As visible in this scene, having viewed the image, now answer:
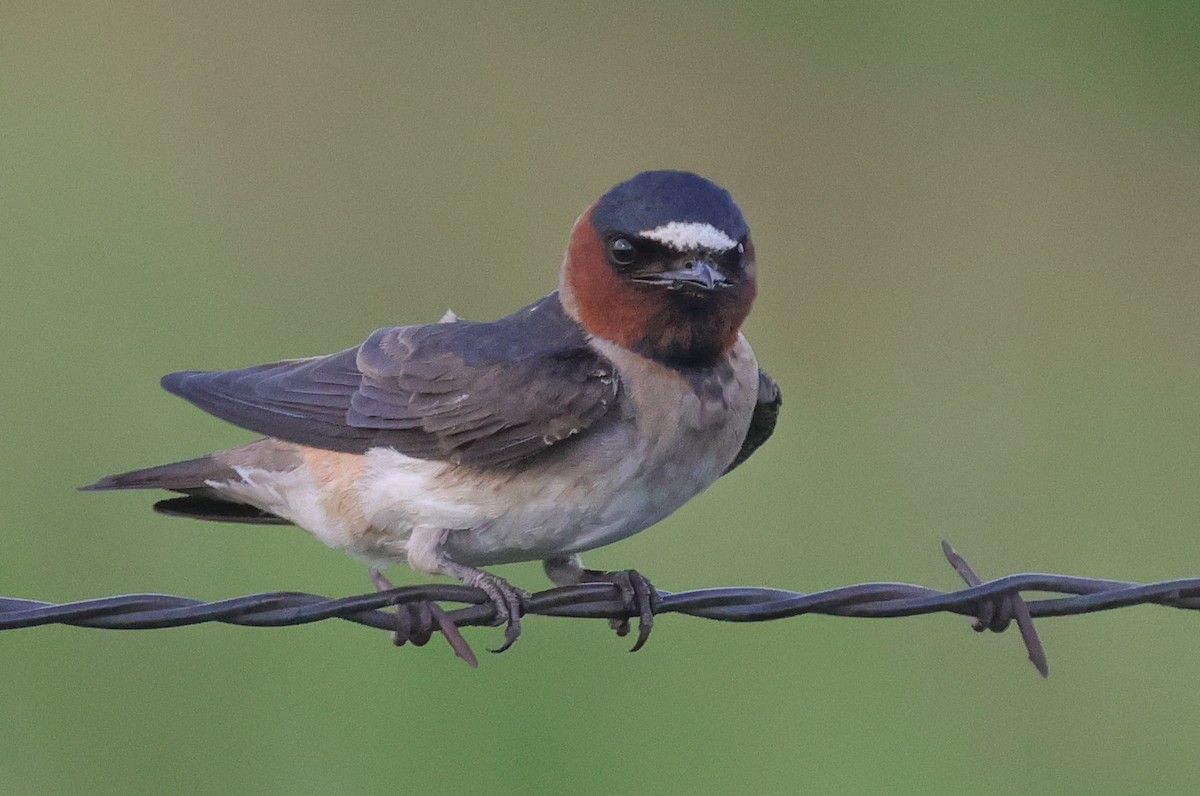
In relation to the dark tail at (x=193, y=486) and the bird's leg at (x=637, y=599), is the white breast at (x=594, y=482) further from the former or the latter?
the dark tail at (x=193, y=486)

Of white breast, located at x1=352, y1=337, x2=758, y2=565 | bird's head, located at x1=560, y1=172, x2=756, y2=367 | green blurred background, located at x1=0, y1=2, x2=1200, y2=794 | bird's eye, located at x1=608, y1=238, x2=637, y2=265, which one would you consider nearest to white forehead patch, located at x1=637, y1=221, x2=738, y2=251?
bird's head, located at x1=560, y1=172, x2=756, y2=367

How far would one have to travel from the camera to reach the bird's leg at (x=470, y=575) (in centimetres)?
405

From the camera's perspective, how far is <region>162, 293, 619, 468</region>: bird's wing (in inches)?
169

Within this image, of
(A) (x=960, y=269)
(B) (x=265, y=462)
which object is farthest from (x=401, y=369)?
(A) (x=960, y=269)

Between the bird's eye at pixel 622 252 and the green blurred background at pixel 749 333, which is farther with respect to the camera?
the green blurred background at pixel 749 333

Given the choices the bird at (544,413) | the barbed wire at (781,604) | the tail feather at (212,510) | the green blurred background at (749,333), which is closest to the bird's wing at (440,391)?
the bird at (544,413)

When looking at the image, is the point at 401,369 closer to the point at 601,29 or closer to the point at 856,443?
the point at 856,443

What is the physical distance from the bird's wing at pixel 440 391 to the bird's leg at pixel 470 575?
185mm

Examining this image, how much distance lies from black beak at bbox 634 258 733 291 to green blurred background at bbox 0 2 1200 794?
2050mm

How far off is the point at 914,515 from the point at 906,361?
112 centimetres

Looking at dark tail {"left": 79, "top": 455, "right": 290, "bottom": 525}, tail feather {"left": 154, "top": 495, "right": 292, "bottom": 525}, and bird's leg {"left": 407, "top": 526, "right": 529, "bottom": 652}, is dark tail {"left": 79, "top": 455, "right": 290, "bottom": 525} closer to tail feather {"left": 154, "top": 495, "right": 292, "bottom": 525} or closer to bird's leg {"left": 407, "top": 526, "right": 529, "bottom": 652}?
tail feather {"left": 154, "top": 495, "right": 292, "bottom": 525}

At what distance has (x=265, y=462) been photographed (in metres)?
4.76

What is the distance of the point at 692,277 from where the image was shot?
424 centimetres

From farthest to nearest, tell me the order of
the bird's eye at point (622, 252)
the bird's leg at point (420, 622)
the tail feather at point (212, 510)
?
the tail feather at point (212, 510) → the bird's eye at point (622, 252) → the bird's leg at point (420, 622)
